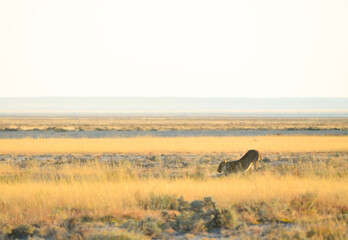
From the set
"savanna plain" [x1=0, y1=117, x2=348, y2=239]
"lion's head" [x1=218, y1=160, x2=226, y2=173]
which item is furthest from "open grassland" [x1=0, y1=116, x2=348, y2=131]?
"savanna plain" [x1=0, y1=117, x2=348, y2=239]

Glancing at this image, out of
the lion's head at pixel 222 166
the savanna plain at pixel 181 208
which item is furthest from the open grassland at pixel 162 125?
the savanna plain at pixel 181 208

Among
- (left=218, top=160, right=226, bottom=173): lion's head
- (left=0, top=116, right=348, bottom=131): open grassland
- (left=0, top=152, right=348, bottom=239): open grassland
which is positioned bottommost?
(left=0, top=116, right=348, bottom=131): open grassland

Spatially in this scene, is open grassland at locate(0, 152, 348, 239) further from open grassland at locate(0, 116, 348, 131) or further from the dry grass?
open grassland at locate(0, 116, 348, 131)

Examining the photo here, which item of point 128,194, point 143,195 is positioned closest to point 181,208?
point 143,195

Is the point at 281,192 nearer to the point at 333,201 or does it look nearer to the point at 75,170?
the point at 333,201

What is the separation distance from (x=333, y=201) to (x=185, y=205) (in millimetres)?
3319

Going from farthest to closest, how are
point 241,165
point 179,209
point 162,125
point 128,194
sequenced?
1. point 162,125
2. point 241,165
3. point 128,194
4. point 179,209

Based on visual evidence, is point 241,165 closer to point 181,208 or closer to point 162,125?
point 181,208

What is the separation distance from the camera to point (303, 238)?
25.2 ft

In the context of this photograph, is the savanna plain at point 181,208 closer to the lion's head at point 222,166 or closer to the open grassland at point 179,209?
the open grassland at point 179,209

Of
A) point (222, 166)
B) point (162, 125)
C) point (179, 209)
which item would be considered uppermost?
point (222, 166)

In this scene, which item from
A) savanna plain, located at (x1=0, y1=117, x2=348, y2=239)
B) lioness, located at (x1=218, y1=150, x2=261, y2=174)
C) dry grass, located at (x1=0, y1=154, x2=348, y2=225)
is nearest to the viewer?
savanna plain, located at (x1=0, y1=117, x2=348, y2=239)

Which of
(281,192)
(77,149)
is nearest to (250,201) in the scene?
(281,192)

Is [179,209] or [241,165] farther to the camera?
[241,165]
